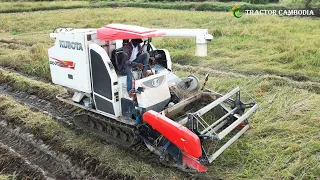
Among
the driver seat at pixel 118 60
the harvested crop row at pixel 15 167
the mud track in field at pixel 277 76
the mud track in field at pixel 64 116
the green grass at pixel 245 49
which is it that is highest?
the driver seat at pixel 118 60

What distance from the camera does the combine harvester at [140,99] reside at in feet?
18.3

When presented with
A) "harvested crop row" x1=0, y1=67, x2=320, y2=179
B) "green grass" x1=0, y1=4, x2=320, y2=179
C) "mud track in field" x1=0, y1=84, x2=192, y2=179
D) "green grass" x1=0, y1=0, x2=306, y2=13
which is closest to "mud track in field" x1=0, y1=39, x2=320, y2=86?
"green grass" x1=0, y1=4, x2=320, y2=179

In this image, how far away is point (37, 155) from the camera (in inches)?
252

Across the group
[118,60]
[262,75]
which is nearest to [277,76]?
[262,75]

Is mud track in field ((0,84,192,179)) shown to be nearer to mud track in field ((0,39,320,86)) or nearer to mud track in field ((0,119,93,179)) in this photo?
mud track in field ((0,119,93,179))

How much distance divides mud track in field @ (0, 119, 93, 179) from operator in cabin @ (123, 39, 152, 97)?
1763 mm

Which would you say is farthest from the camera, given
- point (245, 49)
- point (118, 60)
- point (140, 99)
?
point (245, 49)

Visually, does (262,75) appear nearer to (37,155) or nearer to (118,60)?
(118,60)

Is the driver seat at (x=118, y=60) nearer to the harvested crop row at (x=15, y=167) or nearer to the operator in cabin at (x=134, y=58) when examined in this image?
the operator in cabin at (x=134, y=58)

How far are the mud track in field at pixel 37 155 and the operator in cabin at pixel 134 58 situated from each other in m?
1.76

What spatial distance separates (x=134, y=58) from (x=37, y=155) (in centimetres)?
263

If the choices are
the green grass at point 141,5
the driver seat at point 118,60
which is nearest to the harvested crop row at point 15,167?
the driver seat at point 118,60

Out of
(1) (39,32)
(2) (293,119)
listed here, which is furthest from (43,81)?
(1) (39,32)

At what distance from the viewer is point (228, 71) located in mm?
10453
